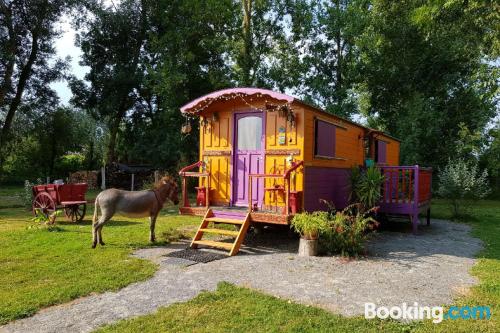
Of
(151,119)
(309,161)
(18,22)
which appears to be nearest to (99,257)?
(309,161)

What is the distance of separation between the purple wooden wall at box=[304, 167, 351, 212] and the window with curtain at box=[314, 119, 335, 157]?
0.38 m

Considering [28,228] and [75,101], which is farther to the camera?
[75,101]

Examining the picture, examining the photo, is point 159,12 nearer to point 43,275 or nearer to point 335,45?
point 335,45

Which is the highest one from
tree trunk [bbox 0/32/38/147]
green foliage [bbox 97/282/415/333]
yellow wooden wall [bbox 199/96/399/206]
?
tree trunk [bbox 0/32/38/147]

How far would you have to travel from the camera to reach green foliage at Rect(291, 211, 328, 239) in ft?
22.1

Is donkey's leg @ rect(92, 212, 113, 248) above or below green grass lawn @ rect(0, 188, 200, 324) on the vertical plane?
above

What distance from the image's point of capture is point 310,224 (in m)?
6.73

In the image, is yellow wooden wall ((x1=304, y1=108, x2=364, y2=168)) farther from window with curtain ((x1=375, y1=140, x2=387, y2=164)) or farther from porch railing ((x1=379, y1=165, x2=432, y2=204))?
window with curtain ((x1=375, y1=140, x2=387, y2=164))

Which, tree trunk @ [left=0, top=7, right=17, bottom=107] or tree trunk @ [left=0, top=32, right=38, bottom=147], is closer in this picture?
tree trunk @ [left=0, top=7, right=17, bottom=107]

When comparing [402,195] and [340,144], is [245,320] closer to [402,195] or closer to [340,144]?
[340,144]

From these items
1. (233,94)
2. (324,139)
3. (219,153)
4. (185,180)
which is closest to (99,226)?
(185,180)

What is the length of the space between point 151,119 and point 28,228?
1695cm

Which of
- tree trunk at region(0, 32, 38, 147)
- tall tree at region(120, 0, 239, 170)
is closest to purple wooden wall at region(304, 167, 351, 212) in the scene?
tall tree at region(120, 0, 239, 170)

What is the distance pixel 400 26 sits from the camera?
2166 cm
